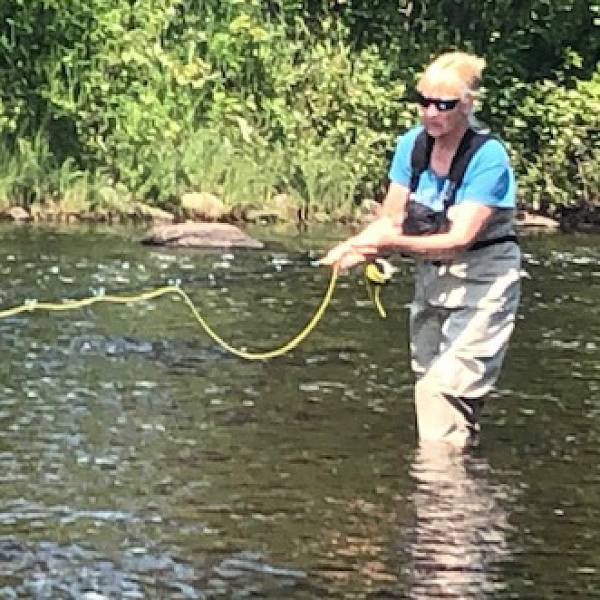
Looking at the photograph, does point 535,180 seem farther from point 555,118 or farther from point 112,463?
point 112,463

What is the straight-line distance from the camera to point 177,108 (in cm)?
2209

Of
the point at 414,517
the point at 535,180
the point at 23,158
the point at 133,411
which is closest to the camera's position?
the point at 414,517

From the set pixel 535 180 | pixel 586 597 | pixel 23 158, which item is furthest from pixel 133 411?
pixel 535 180

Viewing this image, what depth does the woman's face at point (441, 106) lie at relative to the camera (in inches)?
294

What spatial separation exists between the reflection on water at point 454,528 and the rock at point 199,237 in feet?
31.8

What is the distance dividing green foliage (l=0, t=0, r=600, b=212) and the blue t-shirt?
13.3 m

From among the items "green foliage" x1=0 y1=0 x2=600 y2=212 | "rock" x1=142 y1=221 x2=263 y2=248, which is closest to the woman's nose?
"rock" x1=142 y1=221 x2=263 y2=248

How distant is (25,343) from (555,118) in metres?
15.3

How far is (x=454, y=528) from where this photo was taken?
6562 mm

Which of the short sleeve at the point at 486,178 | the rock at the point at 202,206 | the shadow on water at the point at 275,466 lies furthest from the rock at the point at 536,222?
the short sleeve at the point at 486,178

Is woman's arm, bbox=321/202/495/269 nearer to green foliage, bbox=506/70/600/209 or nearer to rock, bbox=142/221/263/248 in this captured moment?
rock, bbox=142/221/263/248

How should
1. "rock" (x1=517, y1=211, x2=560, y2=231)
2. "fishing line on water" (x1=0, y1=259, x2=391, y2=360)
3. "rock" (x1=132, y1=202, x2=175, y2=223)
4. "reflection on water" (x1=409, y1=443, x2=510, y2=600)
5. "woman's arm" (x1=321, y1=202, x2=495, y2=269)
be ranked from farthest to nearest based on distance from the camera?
"rock" (x1=517, y1=211, x2=560, y2=231) < "rock" (x1=132, y1=202, x2=175, y2=223) < "fishing line on water" (x1=0, y1=259, x2=391, y2=360) < "woman's arm" (x1=321, y1=202, x2=495, y2=269) < "reflection on water" (x1=409, y1=443, x2=510, y2=600)

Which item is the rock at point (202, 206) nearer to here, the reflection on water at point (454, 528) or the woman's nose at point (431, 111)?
the reflection on water at point (454, 528)

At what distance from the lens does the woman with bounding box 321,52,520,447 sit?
7484 mm
